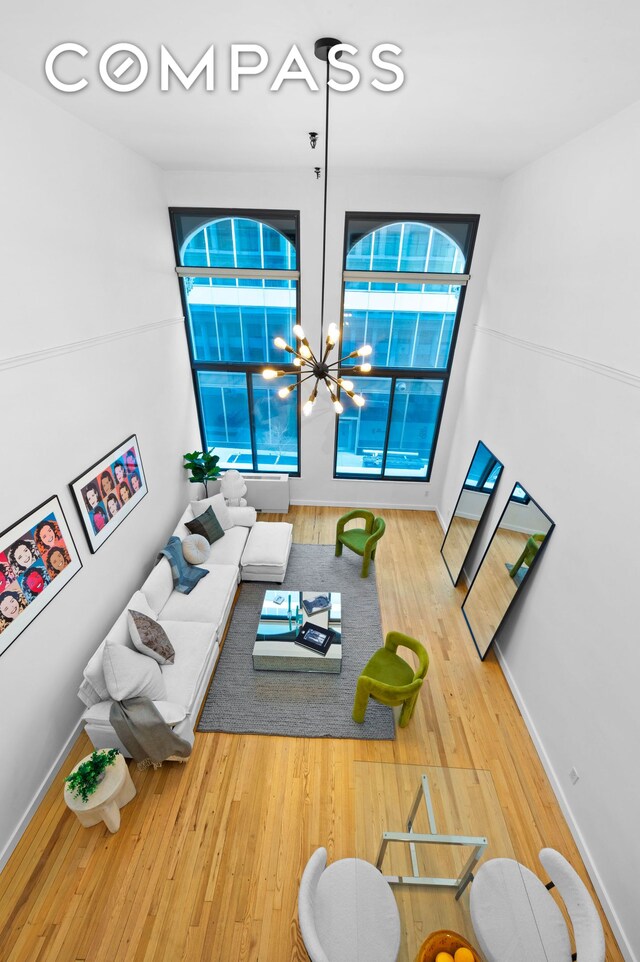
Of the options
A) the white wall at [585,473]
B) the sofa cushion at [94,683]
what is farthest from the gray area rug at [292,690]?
the white wall at [585,473]

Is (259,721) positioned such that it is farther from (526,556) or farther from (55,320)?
(55,320)

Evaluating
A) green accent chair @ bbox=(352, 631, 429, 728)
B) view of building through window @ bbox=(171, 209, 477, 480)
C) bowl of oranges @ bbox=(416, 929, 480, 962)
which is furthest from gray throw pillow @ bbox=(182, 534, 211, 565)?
bowl of oranges @ bbox=(416, 929, 480, 962)

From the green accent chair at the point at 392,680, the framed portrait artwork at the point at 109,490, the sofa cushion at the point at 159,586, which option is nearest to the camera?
the green accent chair at the point at 392,680

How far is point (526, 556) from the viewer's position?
377 centimetres

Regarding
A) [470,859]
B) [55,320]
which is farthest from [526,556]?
[55,320]

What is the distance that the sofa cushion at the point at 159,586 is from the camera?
4.14 metres

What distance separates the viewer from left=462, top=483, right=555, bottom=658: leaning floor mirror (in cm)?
370

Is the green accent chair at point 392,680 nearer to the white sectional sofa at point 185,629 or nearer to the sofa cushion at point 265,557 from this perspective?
the white sectional sofa at point 185,629

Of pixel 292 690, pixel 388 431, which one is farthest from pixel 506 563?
pixel 388 431

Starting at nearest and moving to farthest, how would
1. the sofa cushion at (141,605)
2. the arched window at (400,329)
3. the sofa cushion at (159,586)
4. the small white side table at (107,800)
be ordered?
1. the small white side table at (107,800)
2. the sofa cushion at (141,605)
3. the sofa cushion at (159,586)
4. the arched window at (400,329)

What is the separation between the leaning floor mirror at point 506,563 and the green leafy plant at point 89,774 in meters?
3.47

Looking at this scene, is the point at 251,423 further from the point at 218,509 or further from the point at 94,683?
the point at 94,683

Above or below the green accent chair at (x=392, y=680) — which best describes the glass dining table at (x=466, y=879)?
above

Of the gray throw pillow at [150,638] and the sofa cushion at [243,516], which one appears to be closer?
the gray throw pillow at [150,638]
